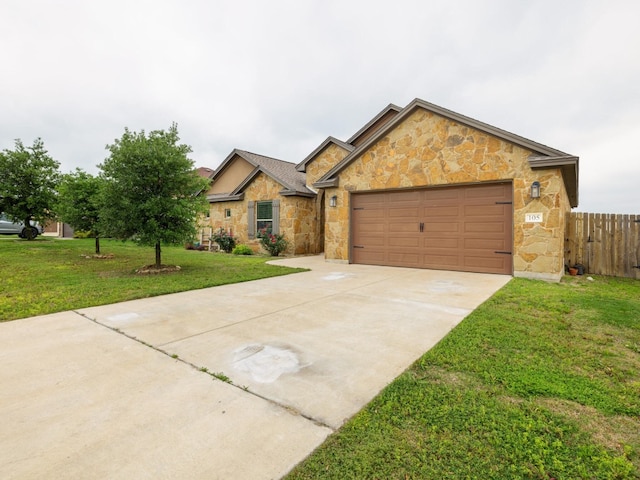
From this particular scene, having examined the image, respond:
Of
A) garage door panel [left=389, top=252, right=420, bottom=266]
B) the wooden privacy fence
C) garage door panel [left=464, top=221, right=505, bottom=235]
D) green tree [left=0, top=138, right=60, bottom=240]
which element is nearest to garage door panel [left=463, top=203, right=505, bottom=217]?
garage door panel [left=464, top=221, right=505, bottom=235]

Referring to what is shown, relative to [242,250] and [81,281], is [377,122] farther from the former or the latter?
[81,281]

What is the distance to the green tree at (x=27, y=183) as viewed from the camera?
48.2 ft

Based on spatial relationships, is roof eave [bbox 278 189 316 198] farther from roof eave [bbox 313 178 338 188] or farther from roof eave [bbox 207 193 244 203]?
roof eave [bbox 207 193 244 203]

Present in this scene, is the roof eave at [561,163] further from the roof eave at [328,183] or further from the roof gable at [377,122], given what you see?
Result: the roof gable at [377,122]

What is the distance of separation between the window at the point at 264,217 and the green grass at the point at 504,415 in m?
11.4

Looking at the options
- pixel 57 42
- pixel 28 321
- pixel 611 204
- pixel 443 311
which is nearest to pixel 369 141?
pixel 443 311

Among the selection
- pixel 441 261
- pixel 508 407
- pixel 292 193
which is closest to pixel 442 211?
pixel 441 261

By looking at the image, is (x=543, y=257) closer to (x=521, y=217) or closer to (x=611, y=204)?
(x=521, y=217)

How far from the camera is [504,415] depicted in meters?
2.09

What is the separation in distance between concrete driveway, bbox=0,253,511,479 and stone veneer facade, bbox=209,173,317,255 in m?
8.64

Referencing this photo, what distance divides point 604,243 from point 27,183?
23.4 meters

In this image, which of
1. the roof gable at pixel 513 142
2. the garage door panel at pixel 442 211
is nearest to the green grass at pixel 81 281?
the garage door panel at pixel 442 211

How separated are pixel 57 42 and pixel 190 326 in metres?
11.7

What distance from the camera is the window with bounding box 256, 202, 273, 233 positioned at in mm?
14320
